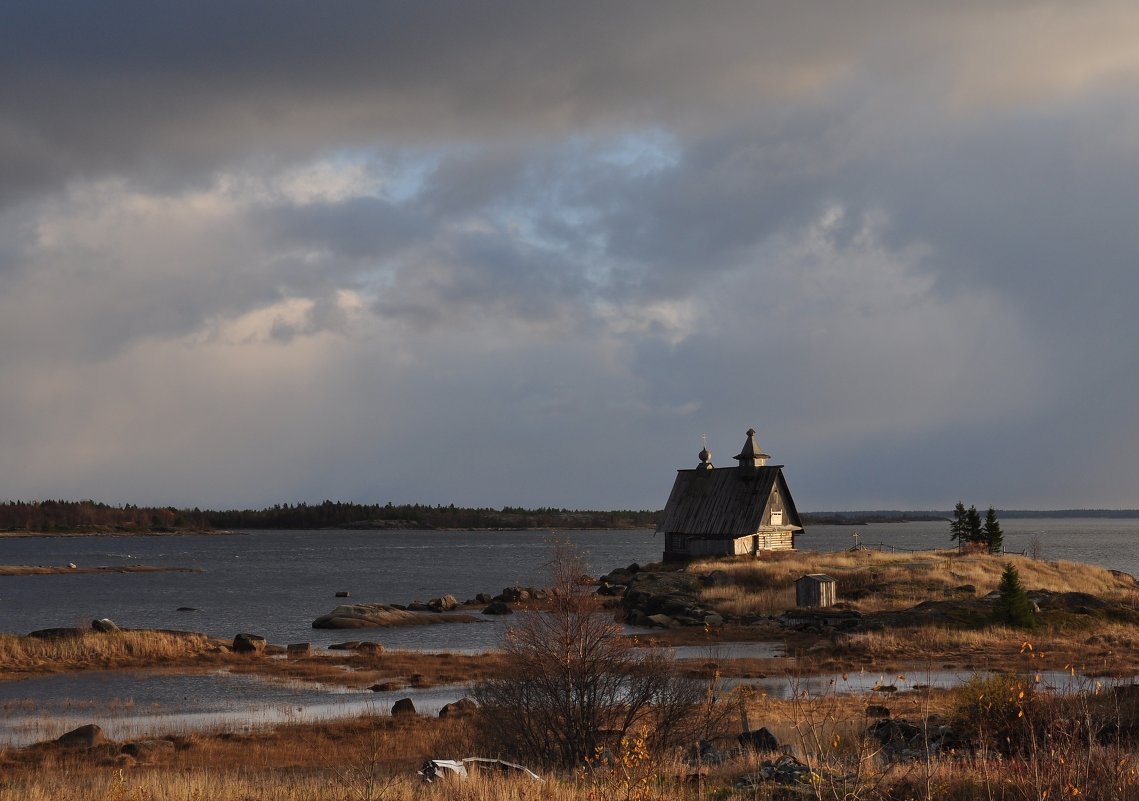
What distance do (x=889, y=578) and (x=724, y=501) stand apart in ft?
63.8

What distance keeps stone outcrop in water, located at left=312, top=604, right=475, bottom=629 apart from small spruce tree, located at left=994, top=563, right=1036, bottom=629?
27.9 m

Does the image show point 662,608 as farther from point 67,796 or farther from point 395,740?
point 67,796

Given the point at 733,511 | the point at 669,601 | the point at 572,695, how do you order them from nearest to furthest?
the point at 572,695 → the point at 669,601 → the point at 733,511

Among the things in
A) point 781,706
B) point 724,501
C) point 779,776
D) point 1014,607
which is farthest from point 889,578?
point 779,776

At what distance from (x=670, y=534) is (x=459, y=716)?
48949mm

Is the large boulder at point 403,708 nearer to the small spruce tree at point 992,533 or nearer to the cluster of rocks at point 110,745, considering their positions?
the cluster of rocks at point 110,745

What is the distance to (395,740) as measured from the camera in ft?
72.3

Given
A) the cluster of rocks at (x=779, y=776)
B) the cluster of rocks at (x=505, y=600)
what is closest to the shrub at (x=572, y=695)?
the cluster of rocks at (x=779, y=776)

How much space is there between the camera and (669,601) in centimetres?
5112

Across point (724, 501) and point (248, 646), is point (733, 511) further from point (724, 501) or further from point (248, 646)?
point (248, 646)

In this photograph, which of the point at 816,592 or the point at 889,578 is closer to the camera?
the point at 816,592

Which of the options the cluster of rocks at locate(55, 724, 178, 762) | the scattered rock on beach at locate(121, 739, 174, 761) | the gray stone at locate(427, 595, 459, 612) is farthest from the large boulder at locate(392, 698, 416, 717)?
the gray stone at locate(427, 595, 459, 612)

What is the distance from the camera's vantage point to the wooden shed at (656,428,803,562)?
6806 centimetres

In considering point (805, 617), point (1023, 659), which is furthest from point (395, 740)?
point (805, 617)
